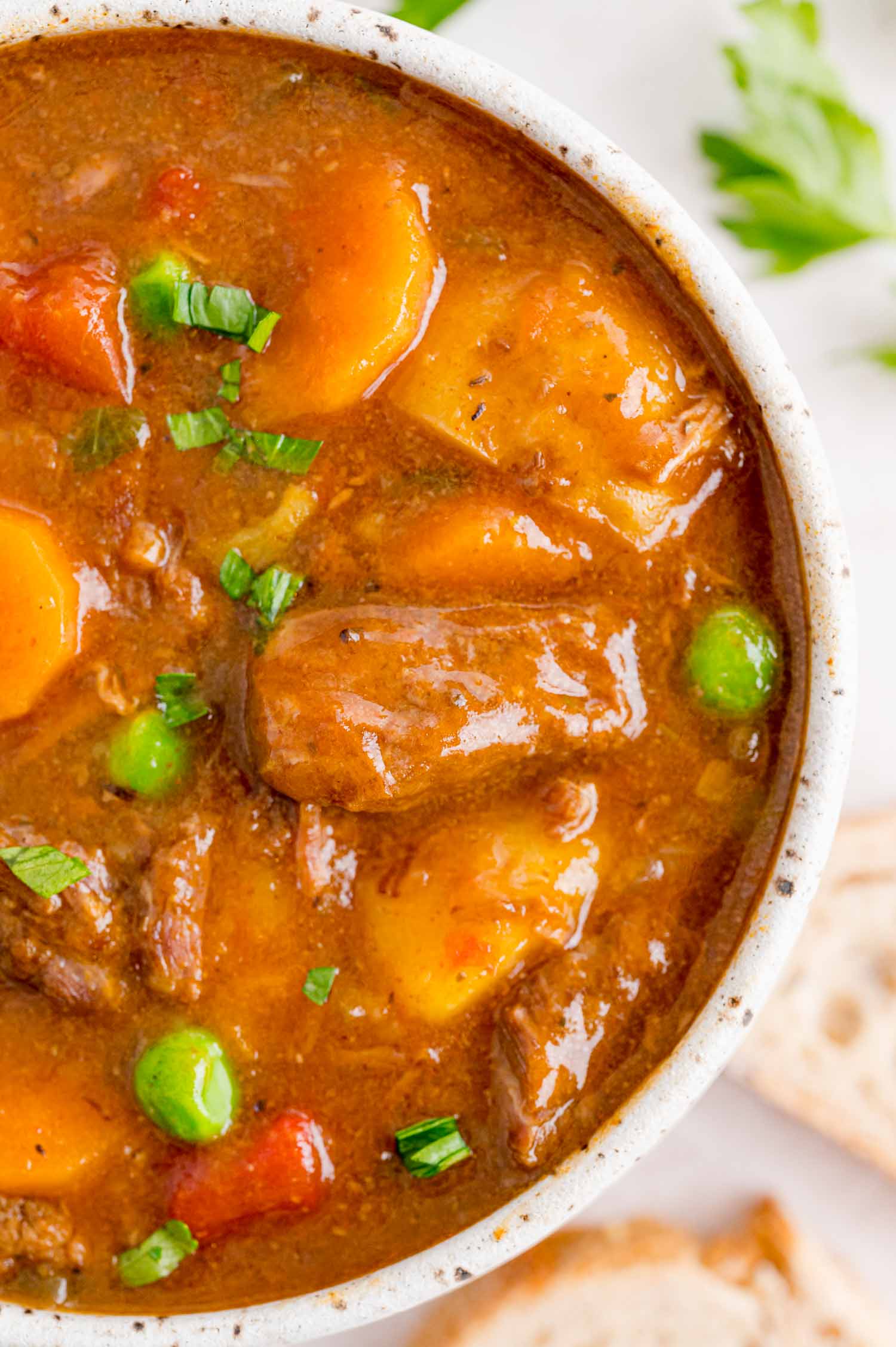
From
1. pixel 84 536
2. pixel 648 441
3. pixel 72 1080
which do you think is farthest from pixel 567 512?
pixel 72 1080

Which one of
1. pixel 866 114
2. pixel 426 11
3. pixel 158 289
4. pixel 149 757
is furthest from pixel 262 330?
pixel 866 114

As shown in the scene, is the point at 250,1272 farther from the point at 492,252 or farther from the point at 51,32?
the point at 51,32

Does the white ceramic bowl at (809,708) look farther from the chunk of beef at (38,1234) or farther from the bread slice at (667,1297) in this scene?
the bread slice at (667,1297)

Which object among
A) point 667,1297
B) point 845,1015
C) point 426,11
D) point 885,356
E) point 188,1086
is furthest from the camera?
point 845,1015

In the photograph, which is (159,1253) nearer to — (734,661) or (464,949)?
(464,949)

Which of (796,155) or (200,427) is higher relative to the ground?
(796,155)

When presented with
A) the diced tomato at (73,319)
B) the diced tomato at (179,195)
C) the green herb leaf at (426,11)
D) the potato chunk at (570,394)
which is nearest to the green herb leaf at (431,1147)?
the potato chunk at (570,394)
